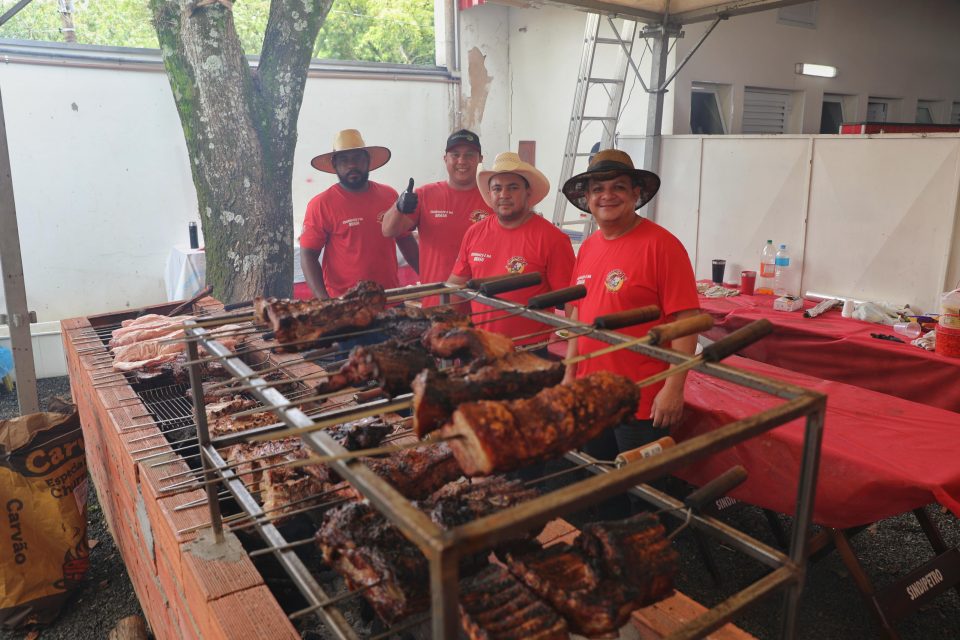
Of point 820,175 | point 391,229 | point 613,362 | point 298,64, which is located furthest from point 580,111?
point 613,362

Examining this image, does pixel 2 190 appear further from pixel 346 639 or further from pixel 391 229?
pixel 346 639

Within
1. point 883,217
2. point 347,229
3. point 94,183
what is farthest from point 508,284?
point 94,183

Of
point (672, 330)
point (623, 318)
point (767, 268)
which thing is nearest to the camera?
point (672, 330)

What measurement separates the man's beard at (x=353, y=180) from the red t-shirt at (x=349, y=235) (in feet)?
0.14

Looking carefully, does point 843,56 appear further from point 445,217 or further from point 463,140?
point 445,217

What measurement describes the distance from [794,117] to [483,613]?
11.0m

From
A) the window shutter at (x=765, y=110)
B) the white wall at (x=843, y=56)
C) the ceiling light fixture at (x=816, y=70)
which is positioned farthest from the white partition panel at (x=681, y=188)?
the ceiling light fixture at (x=816, y=70)

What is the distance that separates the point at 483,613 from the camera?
1.55 metres

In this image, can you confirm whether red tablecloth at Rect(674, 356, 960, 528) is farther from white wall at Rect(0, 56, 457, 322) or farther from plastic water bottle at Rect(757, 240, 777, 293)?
white wall at Rect(0, 56, 457, 322)

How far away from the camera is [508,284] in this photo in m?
2.24

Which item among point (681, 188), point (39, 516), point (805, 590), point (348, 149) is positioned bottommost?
point (805, 590)

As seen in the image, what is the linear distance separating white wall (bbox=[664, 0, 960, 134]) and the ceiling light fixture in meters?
0.07

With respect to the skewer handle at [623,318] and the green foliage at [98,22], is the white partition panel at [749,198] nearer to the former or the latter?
the skewer handle at [623,318]

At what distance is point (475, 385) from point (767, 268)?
21.0 ft
